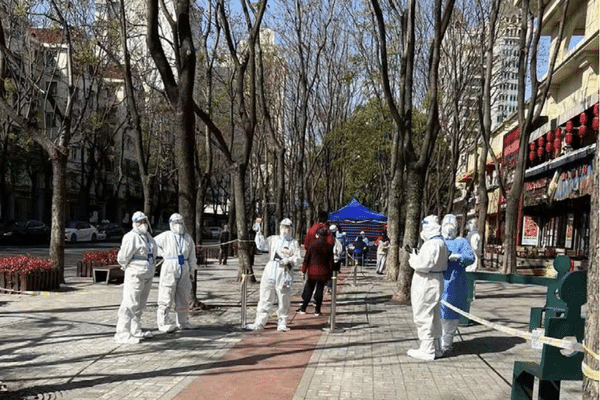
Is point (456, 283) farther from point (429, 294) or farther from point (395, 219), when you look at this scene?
point (395, 219)

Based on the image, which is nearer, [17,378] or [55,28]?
[17,378]

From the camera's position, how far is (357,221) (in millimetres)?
27000

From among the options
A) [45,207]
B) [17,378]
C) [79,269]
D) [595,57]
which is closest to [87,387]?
[17,378]

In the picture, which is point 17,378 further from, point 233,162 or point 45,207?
point 45,207

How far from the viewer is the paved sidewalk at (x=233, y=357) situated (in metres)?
6.20

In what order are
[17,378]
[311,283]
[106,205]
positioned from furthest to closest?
[106,205]
[311,283]
[17,378]

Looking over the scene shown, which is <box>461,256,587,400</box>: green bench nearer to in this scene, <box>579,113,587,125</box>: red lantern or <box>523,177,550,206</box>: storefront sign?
<box>579,113,587,125</box>: red lantern

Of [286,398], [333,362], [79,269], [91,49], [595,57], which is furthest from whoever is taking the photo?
[595,57]

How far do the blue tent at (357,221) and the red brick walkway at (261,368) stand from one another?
16.9 metres

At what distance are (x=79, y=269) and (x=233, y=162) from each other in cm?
555

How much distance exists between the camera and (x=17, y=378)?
6.39 meters

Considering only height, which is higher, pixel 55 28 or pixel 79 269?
pixel 55 28

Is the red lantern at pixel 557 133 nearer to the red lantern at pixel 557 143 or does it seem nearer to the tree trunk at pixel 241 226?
the red lantern at pixel 557 143

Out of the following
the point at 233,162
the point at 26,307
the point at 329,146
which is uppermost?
the point at 329,146
